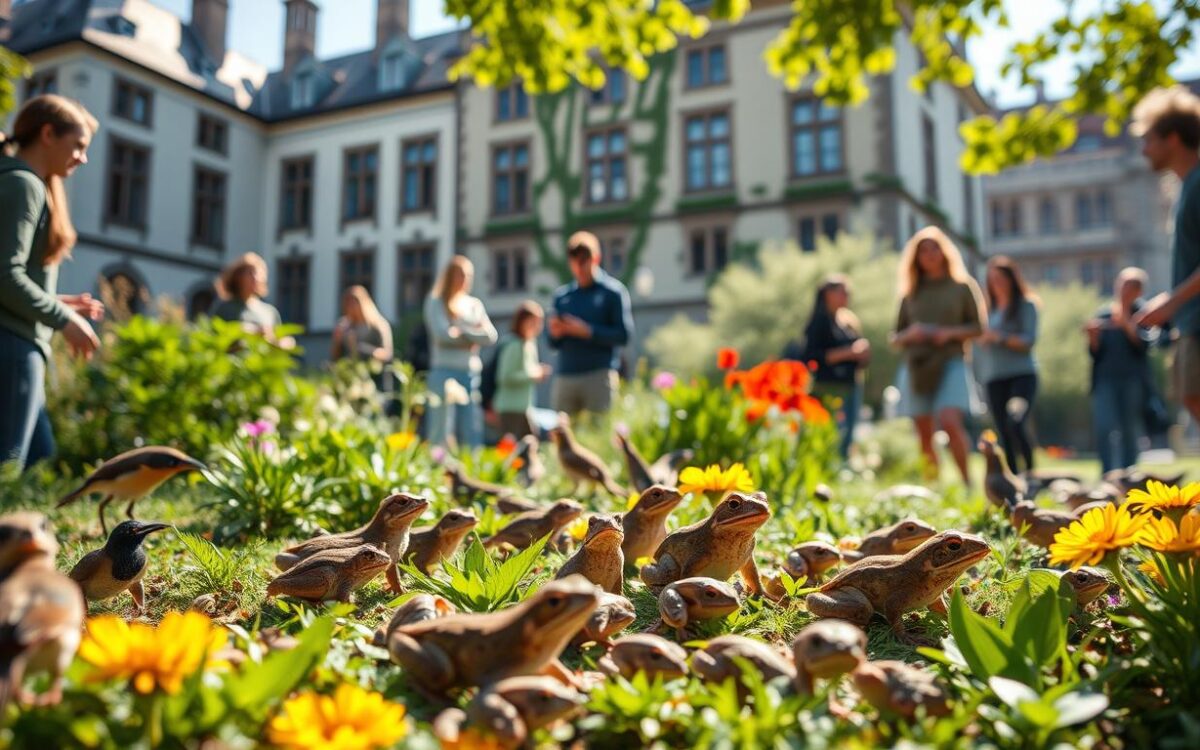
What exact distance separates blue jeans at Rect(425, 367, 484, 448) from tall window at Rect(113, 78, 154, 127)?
23218 mm

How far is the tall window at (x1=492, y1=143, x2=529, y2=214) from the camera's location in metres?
27.4

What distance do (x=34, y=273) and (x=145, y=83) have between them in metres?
26.3

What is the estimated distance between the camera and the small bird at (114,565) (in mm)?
2199

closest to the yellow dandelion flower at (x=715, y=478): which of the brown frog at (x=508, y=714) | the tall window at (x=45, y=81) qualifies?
the brown frog at (x=508, y=714)

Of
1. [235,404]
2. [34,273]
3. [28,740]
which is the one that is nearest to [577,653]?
[28,740]

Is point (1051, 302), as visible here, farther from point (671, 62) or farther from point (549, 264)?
point (549, 264)

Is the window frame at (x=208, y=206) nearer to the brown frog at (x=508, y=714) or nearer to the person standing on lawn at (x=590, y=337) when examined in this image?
the person standing on lawn at (x=590, y=337)

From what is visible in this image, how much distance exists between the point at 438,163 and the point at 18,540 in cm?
2842

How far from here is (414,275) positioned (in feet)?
94.2

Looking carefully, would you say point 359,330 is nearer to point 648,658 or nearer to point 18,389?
point 18,389

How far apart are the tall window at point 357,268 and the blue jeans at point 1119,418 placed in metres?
25.4

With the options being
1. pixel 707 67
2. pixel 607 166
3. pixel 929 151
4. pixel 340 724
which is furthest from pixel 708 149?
pixel 340 724

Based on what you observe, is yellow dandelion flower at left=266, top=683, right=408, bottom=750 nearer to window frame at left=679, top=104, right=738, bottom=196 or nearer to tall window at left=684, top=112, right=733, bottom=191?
window frame at left=679, top=104, right=738, bottom=196

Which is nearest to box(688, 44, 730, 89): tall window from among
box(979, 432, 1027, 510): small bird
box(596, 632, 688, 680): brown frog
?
box(979, 432, 1027, 510): small bird
